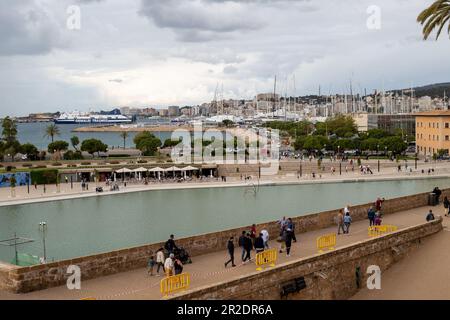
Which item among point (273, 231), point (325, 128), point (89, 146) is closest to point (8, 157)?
point (89, 146)

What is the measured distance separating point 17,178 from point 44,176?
251 centimetres

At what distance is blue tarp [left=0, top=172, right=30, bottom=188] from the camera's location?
52062 millimetres

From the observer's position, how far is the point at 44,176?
5388 cm

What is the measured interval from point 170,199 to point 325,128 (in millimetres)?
57866

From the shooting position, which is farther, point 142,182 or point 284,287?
point 142,182

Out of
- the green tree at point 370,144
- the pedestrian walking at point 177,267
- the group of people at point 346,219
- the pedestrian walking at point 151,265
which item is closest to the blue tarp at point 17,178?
the group of people at point 346,219

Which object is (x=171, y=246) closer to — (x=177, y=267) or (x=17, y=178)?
(x=177, y=267)

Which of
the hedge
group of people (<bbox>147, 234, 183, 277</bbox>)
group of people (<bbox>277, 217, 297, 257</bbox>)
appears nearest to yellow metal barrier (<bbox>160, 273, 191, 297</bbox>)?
group of people (<bbox>147, 234, 183, 277</bbox>)

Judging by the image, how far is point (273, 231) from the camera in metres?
16.1

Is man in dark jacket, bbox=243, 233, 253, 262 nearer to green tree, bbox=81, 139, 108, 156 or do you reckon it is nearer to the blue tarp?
the blue tarp

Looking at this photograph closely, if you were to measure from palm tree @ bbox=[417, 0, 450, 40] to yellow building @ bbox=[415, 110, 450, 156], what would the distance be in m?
51.8

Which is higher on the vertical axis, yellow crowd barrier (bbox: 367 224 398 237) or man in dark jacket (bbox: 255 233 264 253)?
man in dark jacket (bbox: 255 233 264 253)
